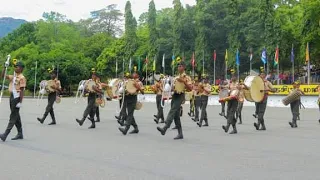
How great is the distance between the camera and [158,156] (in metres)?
10.8

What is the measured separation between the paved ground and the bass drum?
1696 millimetres

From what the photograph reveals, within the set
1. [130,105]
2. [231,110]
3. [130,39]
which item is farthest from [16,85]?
[130,39]

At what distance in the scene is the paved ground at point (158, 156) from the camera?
873 centimetres

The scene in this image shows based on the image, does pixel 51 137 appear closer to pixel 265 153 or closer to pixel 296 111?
pixel 265 153

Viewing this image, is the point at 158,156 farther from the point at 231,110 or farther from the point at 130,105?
the point at 231,110

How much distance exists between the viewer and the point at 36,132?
16.1 m

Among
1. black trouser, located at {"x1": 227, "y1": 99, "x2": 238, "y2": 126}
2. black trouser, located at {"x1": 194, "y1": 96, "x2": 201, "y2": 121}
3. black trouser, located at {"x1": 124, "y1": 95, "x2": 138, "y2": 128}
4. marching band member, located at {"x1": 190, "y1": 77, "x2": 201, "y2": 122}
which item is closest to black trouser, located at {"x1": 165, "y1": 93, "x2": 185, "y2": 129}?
black trouser, located at {"x1": 124, "y1": 95, "x2": 138, "y2": 128}

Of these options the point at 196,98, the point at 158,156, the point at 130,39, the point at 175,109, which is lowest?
the point at 158,156

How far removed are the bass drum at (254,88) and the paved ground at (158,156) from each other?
170cm

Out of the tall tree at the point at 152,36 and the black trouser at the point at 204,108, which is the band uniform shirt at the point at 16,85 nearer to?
the black trouser at the point at 204,108

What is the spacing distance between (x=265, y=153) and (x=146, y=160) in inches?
115

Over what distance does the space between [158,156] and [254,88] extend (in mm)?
7604

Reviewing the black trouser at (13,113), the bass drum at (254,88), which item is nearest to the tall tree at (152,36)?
the bass drum at (254,88)

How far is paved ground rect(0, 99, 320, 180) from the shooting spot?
8.73 m
